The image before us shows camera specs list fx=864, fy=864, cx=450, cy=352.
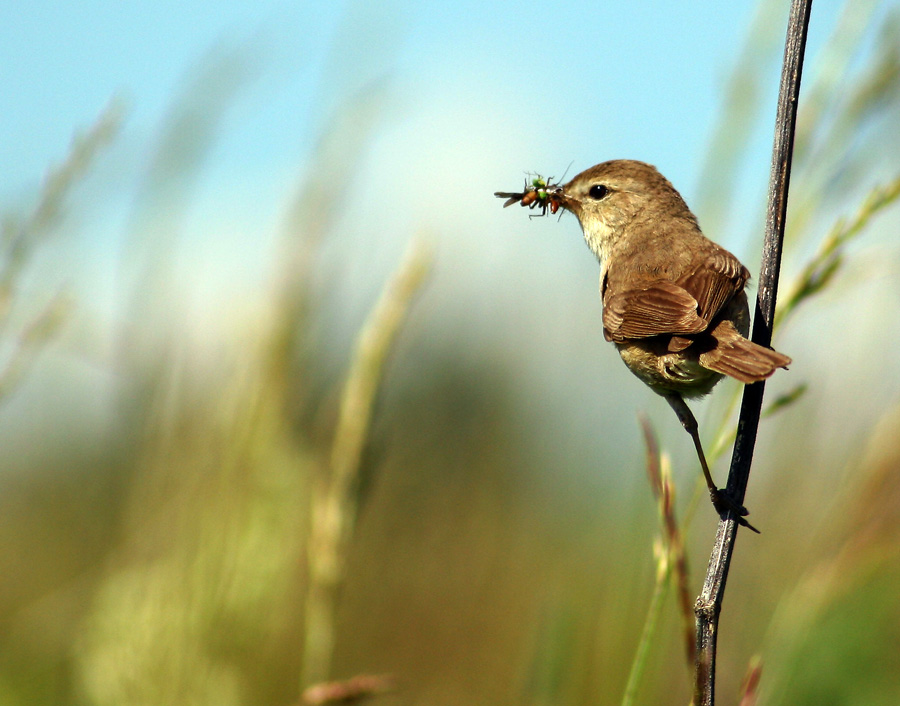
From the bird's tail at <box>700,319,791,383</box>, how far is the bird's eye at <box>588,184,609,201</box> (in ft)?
3.58

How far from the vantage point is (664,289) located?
233 centimetres

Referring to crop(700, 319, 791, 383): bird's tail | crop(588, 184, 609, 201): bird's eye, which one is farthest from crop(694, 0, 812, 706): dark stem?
crop(588, 184, 609, 201): bird's eye

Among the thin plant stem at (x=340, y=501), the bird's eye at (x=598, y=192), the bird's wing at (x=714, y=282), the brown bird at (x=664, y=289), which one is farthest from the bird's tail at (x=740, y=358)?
the bird's eye at (x=598, y=192)

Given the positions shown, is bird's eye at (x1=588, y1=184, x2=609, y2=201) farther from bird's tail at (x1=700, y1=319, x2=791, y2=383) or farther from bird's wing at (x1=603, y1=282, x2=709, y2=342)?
bird's tail at (x1=700, y1=319, x2=791, y2=383)

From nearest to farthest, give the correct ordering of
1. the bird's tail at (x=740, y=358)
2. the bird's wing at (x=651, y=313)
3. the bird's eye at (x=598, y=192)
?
the bird's tail at (x=740, y=358) → the bird's wing at (x=651, y=313) → the bird's eye at (x=598, y=192)

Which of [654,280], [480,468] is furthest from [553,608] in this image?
[480,468]

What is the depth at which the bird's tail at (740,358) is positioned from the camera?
1.52 metres

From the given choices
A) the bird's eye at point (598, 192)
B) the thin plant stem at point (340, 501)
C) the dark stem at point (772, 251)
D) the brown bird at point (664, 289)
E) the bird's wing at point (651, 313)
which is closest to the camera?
the dark stem at point (772, 251)

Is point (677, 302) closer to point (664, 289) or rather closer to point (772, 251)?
point (664, 289)

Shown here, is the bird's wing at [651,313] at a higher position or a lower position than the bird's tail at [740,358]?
higher

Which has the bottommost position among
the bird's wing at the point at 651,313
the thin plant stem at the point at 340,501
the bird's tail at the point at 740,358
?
Result: the thin plant stem at the point at 340,501

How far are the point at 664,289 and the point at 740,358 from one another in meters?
0.68

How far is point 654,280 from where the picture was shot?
7.97 ft

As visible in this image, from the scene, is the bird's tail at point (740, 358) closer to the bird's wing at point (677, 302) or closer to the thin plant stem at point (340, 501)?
the bird's wing at point (677, 302)
